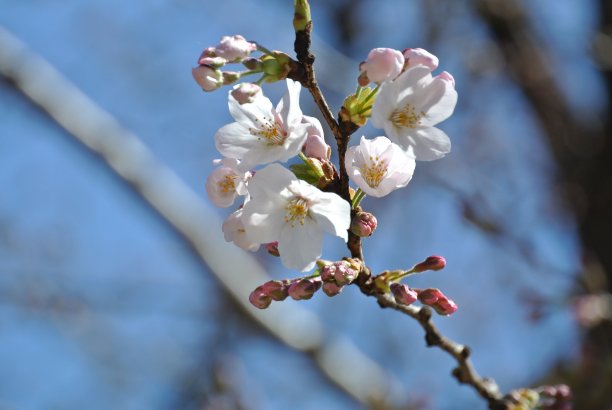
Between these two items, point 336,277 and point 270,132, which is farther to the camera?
point 270,132

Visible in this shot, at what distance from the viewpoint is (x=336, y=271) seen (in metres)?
1.04

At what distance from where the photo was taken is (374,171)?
1.11 meters

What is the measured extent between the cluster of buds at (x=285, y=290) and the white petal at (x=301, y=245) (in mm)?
37

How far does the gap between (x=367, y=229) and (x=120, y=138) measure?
2.50 metres

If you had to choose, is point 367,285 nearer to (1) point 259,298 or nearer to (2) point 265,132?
(1) point 259,298

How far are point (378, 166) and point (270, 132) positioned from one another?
0.20 metres

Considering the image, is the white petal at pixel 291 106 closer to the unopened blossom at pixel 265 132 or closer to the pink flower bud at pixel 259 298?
the unopened blossom at pixel 265 132

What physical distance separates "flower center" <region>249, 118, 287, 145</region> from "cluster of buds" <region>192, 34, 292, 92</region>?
0.42ft

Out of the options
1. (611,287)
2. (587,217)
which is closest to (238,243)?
(611,287)

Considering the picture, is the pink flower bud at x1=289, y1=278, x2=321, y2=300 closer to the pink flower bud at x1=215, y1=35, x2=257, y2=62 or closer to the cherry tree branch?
the cherry tree branch

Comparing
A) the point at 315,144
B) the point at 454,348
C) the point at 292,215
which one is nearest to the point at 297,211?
the point at 292,215

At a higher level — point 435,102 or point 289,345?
point 289,345

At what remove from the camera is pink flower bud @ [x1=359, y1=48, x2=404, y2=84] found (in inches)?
39.4

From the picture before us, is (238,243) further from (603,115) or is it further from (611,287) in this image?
(603,115)
